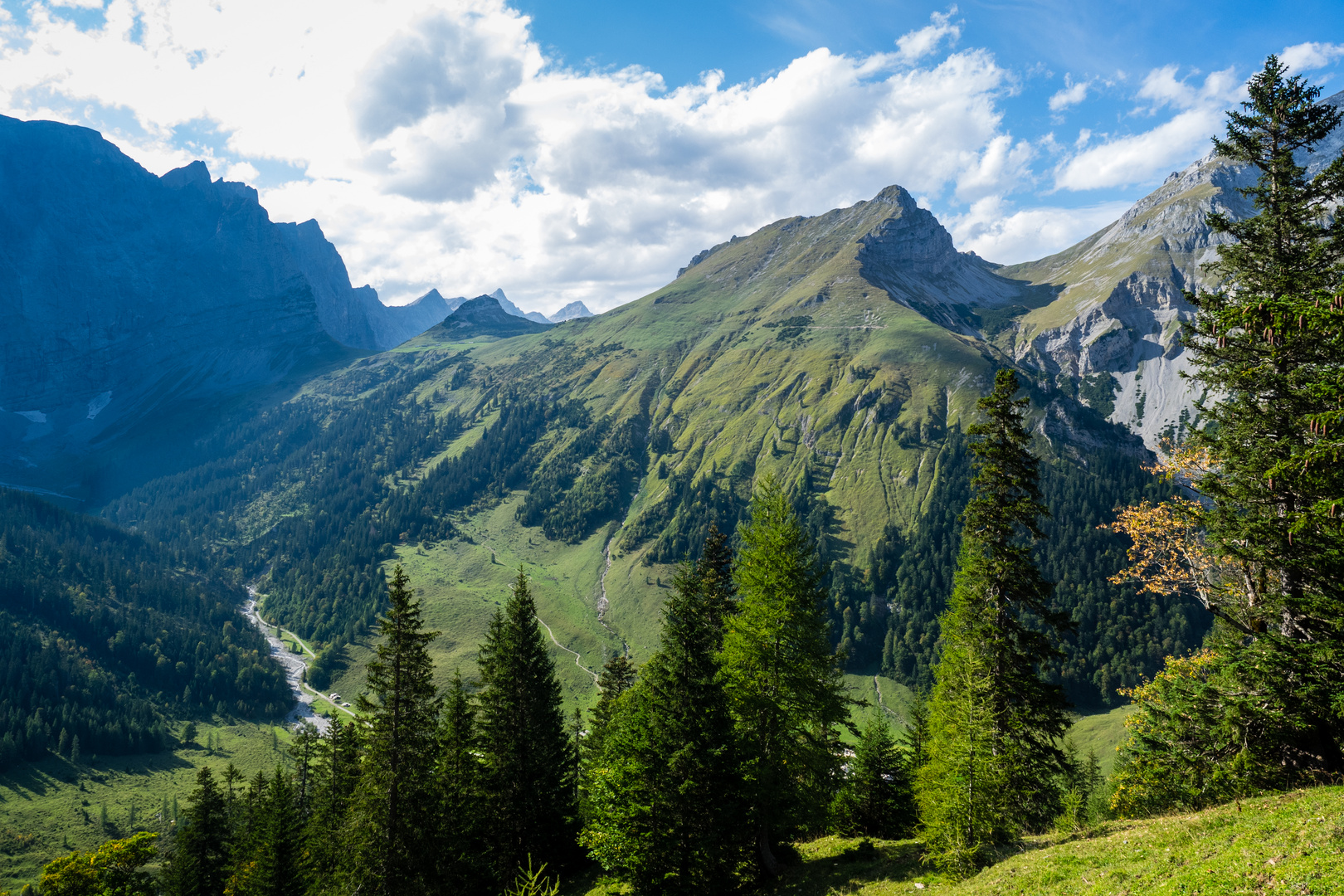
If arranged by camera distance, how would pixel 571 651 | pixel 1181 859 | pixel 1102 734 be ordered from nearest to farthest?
pixel 1181 859, pixel 1102 734, pixel 571 651

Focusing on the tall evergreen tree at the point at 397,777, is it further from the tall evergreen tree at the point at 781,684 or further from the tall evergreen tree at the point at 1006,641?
the tall evergreen tree at the point at 1006,641

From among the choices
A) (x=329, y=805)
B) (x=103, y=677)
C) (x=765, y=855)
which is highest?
(x=765, y=855)

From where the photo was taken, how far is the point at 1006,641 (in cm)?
2450

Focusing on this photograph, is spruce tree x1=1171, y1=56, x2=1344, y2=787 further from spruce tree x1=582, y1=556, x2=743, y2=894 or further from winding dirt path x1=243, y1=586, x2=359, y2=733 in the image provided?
winding dirt path x1=243, y1=586, x2=359, y2=733

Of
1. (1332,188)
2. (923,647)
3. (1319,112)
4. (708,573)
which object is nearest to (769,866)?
(708,573)

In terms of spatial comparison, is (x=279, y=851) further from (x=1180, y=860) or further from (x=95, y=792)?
(x=95, y=792)

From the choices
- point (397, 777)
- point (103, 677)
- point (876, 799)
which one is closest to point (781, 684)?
point (397, 777)

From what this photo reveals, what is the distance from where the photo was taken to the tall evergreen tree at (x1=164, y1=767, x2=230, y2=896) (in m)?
53.1

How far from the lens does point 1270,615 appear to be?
19.3 meters

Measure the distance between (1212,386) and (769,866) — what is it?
Result: 27.5m

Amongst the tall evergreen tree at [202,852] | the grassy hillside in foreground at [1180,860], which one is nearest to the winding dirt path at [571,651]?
the tall evergreen tree at [202,852]

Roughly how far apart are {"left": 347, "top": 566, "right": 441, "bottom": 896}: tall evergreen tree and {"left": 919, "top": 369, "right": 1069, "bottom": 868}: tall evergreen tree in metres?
23.9

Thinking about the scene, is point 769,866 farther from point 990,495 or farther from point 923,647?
point 923,647

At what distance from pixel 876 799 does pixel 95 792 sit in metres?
180
